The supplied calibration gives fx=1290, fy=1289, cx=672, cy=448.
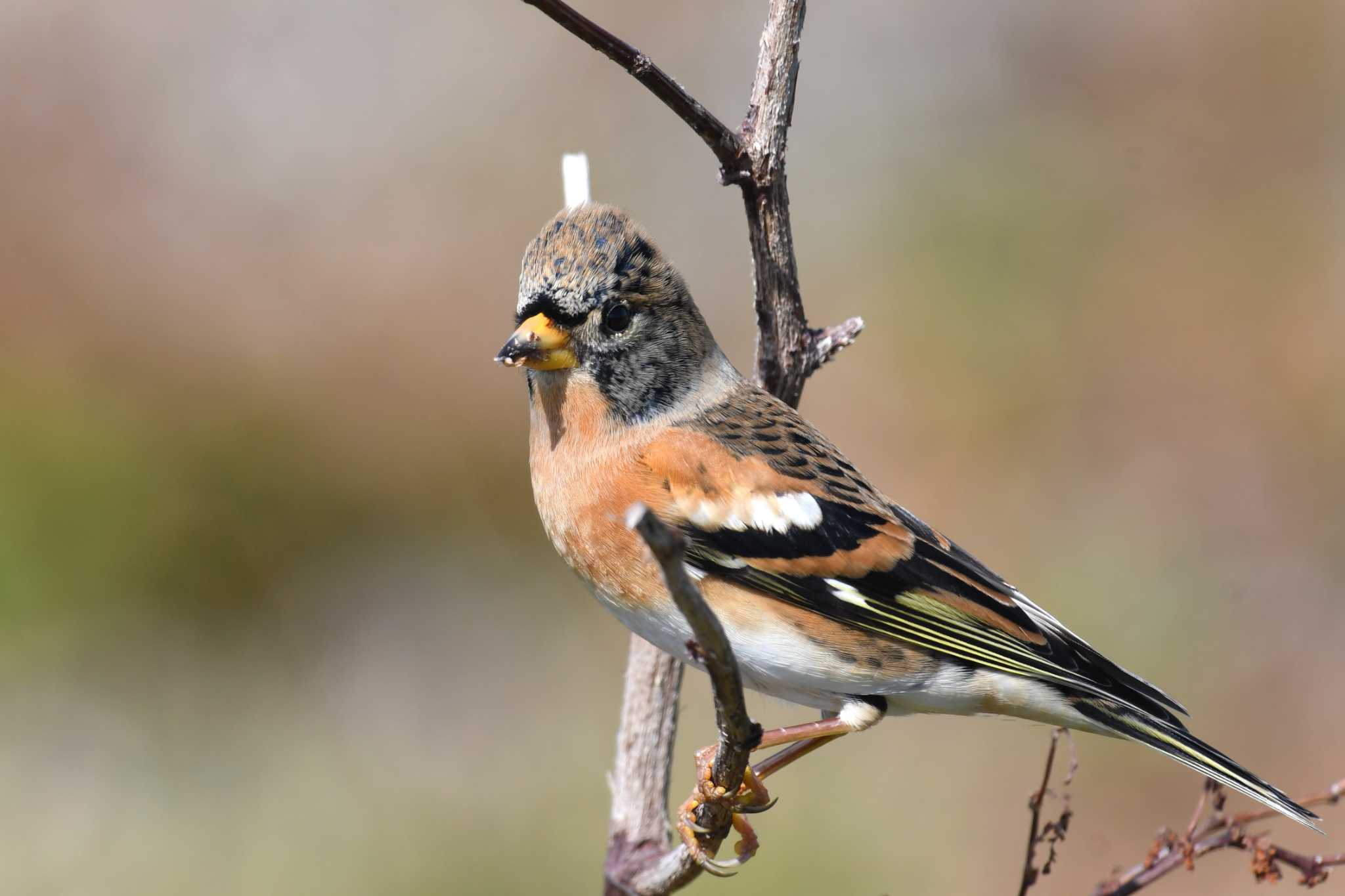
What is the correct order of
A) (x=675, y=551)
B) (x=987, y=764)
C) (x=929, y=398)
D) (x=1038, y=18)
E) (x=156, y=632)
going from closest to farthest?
1. (x=675, y=551)
2. (x=987, y=764)
3. (x=156, y=632)
4. (x=929, y=398)
5. (x=1038, y=18)

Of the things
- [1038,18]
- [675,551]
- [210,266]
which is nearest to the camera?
[675,551]

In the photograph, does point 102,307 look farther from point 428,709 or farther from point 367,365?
point 428,709

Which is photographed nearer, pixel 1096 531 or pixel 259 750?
pixel 259 750

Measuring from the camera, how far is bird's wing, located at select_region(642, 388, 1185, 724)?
9.94 feet

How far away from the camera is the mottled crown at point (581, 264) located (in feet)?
10.2

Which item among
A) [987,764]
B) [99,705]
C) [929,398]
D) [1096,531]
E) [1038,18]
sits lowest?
[987,764]

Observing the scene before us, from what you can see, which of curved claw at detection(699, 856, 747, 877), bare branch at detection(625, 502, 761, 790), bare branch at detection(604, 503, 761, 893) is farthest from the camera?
curved claw at detection(699, 856, 747, 877)

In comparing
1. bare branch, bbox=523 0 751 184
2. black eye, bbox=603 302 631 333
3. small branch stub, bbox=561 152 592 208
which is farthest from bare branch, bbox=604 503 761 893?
small branch stub, bbox=561 152 592 208

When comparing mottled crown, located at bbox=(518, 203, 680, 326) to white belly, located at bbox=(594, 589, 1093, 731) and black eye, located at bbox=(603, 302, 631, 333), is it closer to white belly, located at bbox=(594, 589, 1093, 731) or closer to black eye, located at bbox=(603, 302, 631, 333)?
black eye, located at bbox=(603, 302, 631, 333)

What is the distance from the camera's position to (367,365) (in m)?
7.34

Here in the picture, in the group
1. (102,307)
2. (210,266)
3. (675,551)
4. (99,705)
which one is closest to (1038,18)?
(210,266)

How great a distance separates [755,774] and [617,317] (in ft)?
3.78

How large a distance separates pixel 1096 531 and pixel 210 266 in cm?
522

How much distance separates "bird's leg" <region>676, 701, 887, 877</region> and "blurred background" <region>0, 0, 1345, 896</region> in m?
2.13
